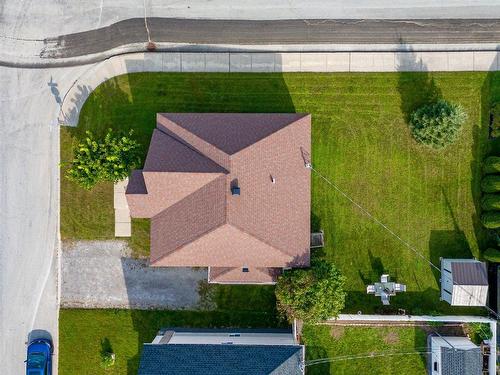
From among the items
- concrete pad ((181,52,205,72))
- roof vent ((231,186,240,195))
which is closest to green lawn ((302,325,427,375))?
roof vent ((231,186,240,195))

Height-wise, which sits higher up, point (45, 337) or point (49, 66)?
point (49, 66)

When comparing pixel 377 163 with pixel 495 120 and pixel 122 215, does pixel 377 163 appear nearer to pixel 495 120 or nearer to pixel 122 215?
pixel 495 120

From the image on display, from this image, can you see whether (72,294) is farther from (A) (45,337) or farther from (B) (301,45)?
(B) (301,45)

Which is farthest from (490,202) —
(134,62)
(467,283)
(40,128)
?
(40,128)

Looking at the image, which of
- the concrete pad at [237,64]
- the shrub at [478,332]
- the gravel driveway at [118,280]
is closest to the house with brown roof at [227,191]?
the gravel driveway at [118,280]

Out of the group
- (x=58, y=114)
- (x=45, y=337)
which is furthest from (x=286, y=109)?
(x=45, y=337)

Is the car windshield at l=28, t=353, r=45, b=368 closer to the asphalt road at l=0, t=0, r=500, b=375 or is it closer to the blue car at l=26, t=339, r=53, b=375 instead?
the blue car at l=26, t=339, r=53, b=375
